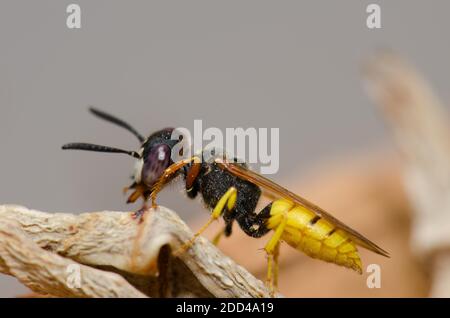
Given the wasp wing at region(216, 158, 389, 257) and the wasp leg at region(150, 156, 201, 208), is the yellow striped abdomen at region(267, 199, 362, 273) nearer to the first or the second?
the wasp wing at region(216, 158, 389, 257)

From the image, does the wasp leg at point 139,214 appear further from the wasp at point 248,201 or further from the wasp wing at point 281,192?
the wasp wing at point 281,192

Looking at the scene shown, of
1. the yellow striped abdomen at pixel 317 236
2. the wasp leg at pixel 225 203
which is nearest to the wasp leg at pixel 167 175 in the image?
the wasp leg at pixel 225 203

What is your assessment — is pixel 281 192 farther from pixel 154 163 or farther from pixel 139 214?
pixel 139 214

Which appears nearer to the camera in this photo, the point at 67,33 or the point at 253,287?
the point at 253,287

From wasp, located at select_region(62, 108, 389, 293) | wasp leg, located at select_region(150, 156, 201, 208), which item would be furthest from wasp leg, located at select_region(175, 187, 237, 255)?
wasp leg, located at select_region(150, 156, 201, 208)

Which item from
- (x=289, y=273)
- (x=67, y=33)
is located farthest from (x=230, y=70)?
(x=289, y=273)

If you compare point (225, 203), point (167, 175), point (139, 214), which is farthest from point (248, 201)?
point (139, 214)

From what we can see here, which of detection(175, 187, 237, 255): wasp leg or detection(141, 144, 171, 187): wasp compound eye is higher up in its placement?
detection(141, 144, 171, 187): wasp compound eye
